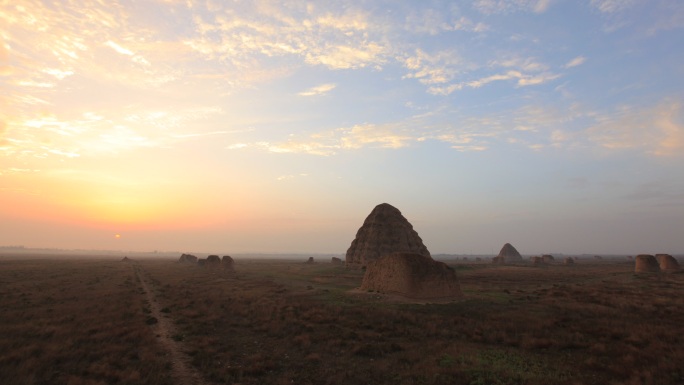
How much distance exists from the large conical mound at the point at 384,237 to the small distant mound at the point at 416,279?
132 ft

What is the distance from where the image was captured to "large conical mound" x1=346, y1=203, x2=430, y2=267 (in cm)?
7744

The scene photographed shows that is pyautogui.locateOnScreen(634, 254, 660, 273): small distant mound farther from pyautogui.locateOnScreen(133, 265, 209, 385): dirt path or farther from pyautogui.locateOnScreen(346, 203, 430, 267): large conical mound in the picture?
pyautogui.locateOnScreen(133, 265, 209, 385): dirt path

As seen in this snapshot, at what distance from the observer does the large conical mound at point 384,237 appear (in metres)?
77.4

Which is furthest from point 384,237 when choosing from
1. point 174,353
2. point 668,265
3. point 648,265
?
point 174,353

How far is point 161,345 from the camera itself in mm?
16875

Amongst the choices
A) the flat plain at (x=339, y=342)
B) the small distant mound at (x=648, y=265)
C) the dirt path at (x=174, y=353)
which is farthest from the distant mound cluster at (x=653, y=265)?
the dirt path at (x=174, y=353)

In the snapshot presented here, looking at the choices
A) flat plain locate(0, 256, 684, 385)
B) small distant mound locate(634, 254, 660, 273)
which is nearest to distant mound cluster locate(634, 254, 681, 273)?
small distant mound locate(634, 254, 660, 273)

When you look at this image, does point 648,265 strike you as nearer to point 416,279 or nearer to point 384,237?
point 384,237

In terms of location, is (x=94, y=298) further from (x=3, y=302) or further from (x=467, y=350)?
(x=467, y=350)

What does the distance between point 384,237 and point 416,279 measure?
152 ft

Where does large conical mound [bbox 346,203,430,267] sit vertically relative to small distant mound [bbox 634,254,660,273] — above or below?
above

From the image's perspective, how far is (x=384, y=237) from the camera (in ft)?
258

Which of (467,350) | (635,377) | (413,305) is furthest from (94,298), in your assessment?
(635,377)

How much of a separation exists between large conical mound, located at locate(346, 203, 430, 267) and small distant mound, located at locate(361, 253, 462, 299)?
132ft
